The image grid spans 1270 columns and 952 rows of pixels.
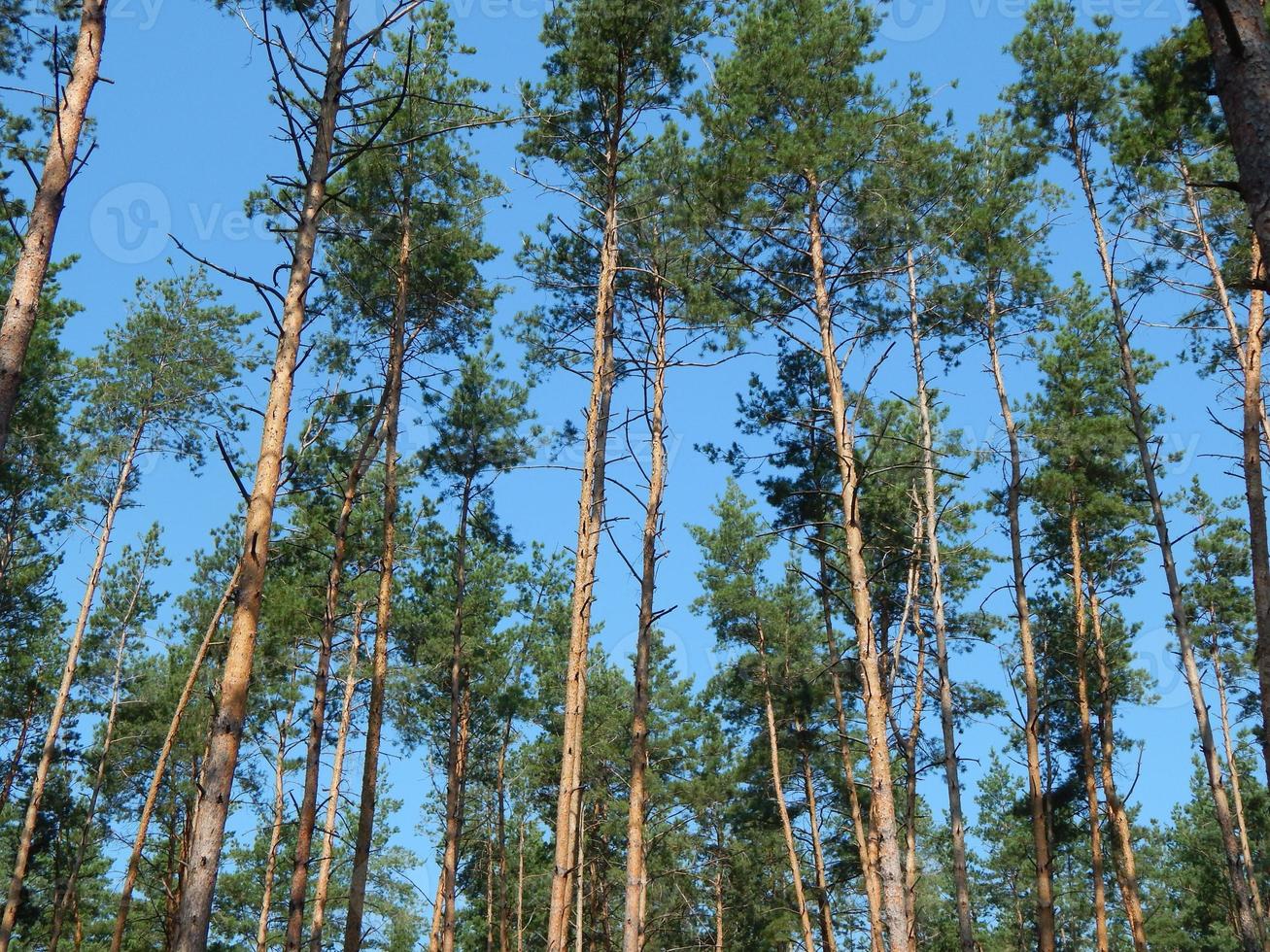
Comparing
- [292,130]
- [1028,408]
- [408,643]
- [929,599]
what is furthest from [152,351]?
[1028,408]

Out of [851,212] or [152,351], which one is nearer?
[851,212]

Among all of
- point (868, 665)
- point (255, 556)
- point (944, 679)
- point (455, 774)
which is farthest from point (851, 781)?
point (255, 556)

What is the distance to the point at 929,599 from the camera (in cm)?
1742

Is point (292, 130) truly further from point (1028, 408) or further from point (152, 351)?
point (1028, 408)

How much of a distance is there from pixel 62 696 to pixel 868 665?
14.4 meters

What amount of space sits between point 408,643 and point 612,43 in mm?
12623

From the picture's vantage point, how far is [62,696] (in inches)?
647

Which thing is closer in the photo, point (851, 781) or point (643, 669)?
point (643, 669)

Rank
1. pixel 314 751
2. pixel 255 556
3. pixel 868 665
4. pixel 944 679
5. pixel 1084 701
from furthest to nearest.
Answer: pixel 1084 701
pixel 944 679
pixel 314 751
pixel 868 665
pixel 255 556

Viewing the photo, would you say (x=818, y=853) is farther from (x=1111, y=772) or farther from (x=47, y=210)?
(x=47, y=210)

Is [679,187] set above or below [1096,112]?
below

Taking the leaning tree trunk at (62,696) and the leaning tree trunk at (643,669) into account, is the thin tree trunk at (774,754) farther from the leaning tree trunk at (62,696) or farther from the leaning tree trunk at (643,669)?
the leaning tree trunk at (62,696)

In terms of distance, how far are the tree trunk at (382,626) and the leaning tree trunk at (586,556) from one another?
2.19m

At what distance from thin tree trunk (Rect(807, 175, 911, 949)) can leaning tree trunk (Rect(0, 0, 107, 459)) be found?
22.1 ft
